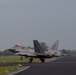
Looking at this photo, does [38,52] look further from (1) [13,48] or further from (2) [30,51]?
(1) [13,48]

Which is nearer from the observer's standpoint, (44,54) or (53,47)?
(44,54)

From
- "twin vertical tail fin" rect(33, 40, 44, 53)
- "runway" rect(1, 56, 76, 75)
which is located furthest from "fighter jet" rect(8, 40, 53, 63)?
"runway" rect(1, 56, 76, 75)

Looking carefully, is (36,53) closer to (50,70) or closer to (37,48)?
(37,48)

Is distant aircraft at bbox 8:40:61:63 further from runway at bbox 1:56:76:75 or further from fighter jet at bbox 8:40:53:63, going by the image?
runway at bbox 1:56:76:75

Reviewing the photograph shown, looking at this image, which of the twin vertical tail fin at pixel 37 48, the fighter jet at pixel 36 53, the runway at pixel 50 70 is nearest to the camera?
the runway at pixel 50 70

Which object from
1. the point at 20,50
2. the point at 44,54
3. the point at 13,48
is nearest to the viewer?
the point at 44,54

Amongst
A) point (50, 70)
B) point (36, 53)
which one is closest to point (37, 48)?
point (36, 53)

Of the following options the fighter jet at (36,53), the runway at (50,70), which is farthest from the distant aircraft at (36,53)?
the runway at (50,70)

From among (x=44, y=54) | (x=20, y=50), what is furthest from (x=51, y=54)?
(x=20, y=50)

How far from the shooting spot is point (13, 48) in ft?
300

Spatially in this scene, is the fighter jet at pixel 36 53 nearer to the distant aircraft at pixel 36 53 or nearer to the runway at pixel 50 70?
the distant aircraft at pixel 36 53

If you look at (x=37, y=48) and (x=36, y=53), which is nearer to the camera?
(x=36, y=53)

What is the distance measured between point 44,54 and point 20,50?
26.8ft

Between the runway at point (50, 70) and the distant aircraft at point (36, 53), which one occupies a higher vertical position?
the distant aircraft at point (36, 53)
